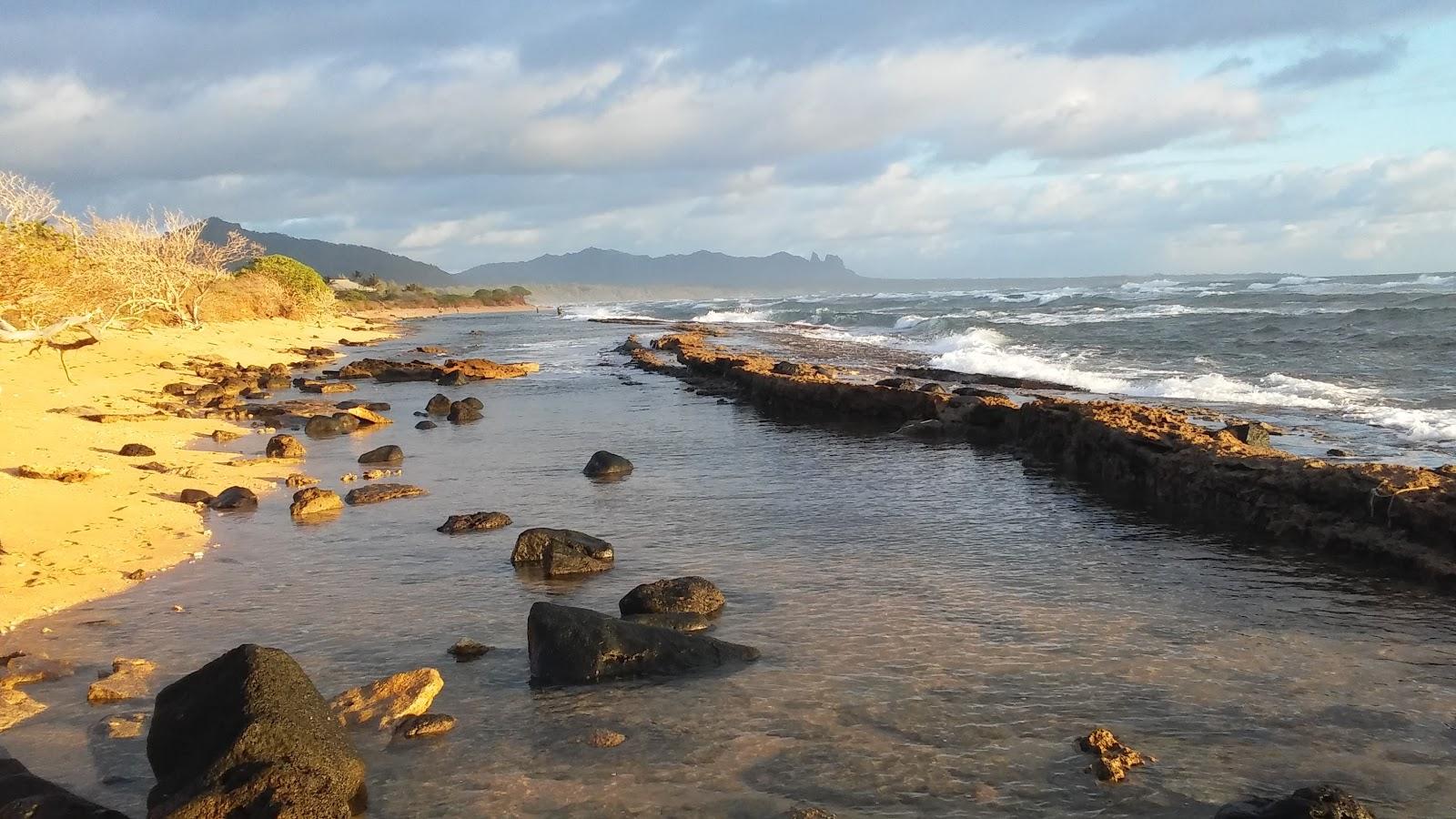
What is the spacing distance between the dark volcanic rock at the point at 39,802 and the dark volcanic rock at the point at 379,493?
9087 millimetres

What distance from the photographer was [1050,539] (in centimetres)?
1178

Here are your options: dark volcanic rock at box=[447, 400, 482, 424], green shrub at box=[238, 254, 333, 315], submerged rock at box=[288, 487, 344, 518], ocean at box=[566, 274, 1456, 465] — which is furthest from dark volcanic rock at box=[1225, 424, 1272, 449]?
green shrub at box=[238, 254, 333, 315]

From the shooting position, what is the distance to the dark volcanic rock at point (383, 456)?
18.1m

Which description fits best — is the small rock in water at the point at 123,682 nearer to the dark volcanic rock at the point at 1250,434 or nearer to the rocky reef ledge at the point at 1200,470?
the rocky reef ledge at the point at 1200,470

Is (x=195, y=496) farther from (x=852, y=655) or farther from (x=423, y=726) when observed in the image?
(x=852, y=655)

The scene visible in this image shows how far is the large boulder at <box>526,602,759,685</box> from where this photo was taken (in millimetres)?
7703

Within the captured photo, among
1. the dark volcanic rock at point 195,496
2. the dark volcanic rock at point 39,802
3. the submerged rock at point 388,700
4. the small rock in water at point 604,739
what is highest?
the dark volcanic rock at point 39,802

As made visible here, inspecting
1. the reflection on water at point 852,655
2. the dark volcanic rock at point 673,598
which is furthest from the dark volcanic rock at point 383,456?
the dark volcanic rock at point 673,598

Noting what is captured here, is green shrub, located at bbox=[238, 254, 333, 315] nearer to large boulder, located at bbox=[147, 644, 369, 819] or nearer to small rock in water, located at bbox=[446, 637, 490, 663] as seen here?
small rock in water, located at bbox=[446, 637, 490, 663]

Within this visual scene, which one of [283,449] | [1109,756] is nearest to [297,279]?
[283,449]

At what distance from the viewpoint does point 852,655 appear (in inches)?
319

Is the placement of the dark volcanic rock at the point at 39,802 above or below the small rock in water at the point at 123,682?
above

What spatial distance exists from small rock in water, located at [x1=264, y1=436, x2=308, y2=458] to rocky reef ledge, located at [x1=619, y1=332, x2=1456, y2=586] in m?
11.4

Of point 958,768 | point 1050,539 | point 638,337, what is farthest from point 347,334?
point 958,768
